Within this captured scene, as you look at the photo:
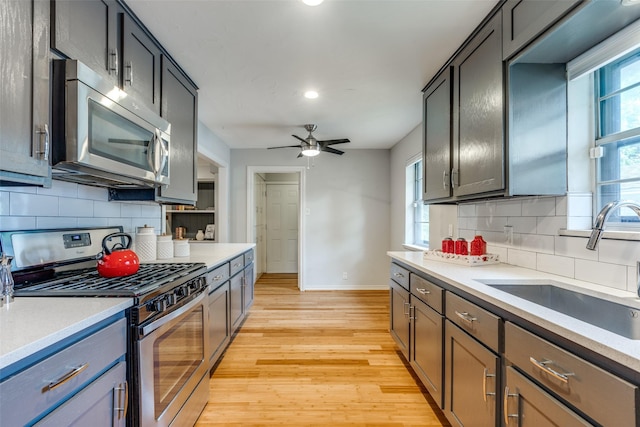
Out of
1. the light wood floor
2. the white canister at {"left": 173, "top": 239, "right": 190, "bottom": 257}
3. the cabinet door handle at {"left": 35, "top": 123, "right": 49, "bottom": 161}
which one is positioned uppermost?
the cabinet door handle at {"left": 35, "top": 123, "right": 49, "bottom": 161}

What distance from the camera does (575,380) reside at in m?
0.84

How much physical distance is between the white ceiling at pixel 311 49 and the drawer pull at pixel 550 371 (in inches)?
66.0

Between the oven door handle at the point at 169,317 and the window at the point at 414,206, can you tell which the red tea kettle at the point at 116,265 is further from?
the window at the point at 414,206

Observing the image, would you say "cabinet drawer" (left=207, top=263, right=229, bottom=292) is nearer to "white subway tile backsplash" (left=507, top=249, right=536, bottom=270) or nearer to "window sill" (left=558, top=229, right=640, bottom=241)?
"white subway tile backsplash" (left=507, top=249, right=536, bottom=270)

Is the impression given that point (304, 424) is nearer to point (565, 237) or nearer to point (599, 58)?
point (565, 237)

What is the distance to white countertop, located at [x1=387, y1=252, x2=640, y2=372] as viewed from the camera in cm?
74

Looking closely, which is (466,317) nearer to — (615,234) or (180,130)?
(615,234)

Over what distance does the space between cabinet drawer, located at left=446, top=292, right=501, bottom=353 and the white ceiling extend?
1537 millimetres

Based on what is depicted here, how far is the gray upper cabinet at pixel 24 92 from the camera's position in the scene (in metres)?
0.97

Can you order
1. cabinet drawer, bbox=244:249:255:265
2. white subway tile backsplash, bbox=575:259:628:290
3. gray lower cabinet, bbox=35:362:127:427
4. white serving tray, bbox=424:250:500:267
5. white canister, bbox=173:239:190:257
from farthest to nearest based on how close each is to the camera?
cabinet drawer, bbox=244:249:255:265
white canister, bbox=173:239:190:257
white serving tray, bbox=424:250:500:267
white subway tile backsplash, bbox=575:259:628:290
gray lower cabinet, bbox=35:362:127:427


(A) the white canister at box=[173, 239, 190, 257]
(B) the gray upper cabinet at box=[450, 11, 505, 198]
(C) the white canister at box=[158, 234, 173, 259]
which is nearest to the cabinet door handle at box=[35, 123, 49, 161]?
(C) the white canister at box=[158, 234, 173, 259]

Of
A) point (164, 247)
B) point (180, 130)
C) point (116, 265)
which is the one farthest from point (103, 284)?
point (180, 130)

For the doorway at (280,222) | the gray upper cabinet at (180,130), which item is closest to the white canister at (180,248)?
the gray upper cabinet at (180,130)

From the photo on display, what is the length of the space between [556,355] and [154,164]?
2.04 metres
